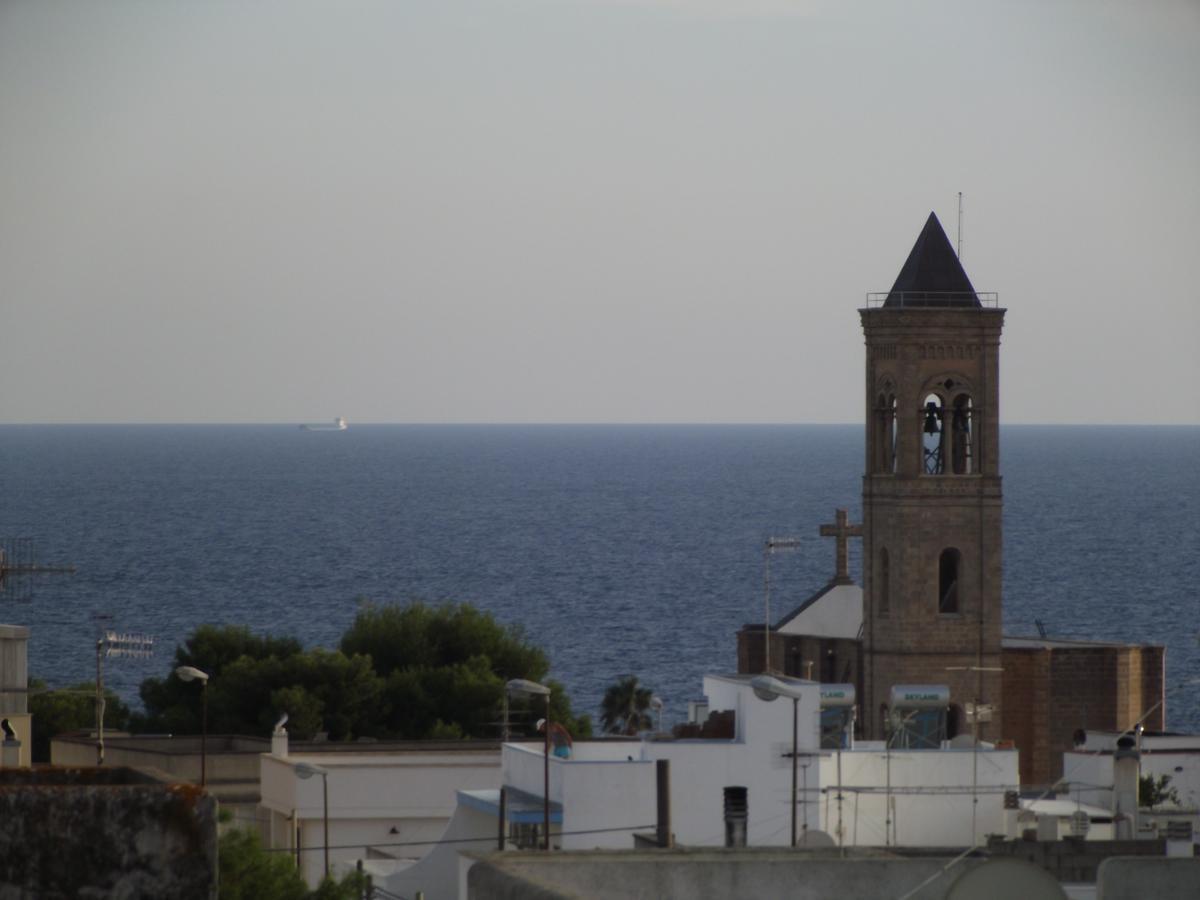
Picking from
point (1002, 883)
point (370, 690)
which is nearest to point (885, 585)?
point (370, 690)

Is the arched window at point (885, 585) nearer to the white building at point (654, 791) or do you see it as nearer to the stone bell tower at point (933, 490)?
the stone bell tower at point (933, 490)

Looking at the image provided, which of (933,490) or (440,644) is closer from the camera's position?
(933,490)

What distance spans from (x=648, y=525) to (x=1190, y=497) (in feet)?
149

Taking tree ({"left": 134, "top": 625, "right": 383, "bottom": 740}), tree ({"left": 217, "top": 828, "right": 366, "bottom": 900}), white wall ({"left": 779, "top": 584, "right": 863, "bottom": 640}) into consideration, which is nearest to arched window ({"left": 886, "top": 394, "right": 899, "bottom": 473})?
white wall ({"left": 779, "top": 584, "right": 863, "bottom": 640})

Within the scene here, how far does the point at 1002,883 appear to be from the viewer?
37.1 ft

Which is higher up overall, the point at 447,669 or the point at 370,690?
the point at 447,669

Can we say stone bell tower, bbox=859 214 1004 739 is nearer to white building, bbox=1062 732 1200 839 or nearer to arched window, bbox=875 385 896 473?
arched window, bbox=875 385 896 473

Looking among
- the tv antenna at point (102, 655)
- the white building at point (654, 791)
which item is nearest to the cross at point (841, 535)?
the tv antenna at point (102, 655)

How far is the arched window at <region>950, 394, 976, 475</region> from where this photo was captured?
4162 centimetres

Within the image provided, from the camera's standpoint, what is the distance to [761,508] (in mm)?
169625

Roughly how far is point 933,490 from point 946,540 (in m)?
0.87

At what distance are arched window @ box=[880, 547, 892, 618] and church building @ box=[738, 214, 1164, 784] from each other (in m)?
0.02

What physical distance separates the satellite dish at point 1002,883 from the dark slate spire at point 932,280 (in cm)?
3051

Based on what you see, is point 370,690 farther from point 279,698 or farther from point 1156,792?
point 1156,792
